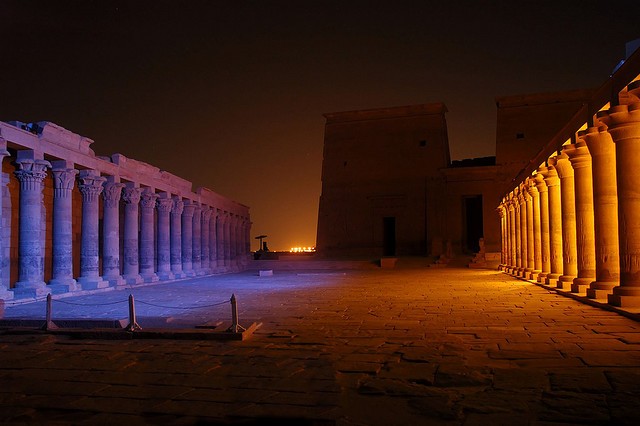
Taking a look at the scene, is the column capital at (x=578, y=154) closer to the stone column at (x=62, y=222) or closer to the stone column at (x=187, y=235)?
the stone column at (x=62, y=222)

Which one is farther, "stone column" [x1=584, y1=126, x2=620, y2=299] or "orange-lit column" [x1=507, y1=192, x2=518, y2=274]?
"orange-lit column" [x1=507, y1=192, x2=518, y2=274]

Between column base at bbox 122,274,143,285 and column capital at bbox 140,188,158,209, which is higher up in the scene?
column capital at bbox 140,188,158,209

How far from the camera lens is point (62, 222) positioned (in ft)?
55.4

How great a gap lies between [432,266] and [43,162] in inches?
848

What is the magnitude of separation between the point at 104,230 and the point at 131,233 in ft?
5.88

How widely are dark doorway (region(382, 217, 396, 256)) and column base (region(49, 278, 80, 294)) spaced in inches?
1079

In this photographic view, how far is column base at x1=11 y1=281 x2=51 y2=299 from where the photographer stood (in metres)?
14.4

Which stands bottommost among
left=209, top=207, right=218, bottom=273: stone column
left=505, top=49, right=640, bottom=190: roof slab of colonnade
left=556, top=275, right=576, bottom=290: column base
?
left=556, top=275, right=576, bottom=290: column base

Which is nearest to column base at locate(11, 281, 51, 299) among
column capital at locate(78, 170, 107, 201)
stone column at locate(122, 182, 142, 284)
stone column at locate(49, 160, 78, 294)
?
stone column at locate(49, 160, 78, 294)

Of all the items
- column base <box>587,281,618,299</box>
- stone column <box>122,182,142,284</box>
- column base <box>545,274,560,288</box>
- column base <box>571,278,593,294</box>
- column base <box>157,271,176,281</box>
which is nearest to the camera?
column base <box>587,281,618,299</box>

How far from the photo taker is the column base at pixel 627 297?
9.27 metres

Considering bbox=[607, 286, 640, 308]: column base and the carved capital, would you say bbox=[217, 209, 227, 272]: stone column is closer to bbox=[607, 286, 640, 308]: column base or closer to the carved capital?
the carved capital

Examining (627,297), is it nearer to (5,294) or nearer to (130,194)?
(5,294)

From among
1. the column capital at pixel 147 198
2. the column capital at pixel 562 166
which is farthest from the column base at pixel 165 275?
the column capital at pixel 562 166
